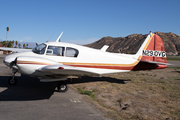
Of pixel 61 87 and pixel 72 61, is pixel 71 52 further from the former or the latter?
pixel 61 87

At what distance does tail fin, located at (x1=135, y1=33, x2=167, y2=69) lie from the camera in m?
8.82

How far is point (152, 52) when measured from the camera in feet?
29.5

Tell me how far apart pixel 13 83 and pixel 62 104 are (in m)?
3.81

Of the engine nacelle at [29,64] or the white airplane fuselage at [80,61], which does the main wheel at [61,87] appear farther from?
the engine nacelle at [29,64]

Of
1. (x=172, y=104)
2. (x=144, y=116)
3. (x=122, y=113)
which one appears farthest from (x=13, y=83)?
(x=172, y=104)

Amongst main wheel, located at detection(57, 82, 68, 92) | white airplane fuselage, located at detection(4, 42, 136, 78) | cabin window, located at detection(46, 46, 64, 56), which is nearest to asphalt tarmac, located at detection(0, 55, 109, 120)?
main wheel, located at detection(57, 82, 68, 92)

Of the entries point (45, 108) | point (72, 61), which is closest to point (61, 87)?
point (72, 61)

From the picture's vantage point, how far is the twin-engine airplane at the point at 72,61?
586 centimetres

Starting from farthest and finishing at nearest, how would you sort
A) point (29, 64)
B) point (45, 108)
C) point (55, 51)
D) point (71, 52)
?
1. point (71, 52)
2. point (55, 51)
3. point (29, 64)
4. point (45, 108)

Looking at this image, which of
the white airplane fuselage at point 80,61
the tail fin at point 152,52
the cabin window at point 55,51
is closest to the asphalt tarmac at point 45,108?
the white airplane fuselage at point 80,61

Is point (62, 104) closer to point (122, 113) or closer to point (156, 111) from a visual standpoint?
point (122, 113)

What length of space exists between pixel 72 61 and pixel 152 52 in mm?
5408

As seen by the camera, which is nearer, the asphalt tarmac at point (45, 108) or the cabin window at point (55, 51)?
the asphalt tarmac at point (45, 108)

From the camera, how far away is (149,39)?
29.6 feet
